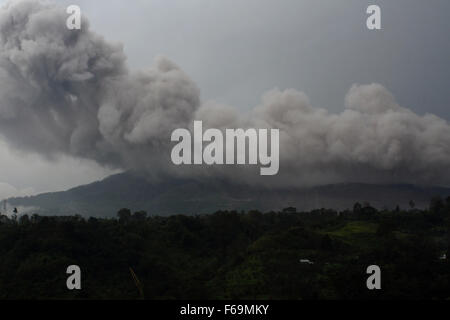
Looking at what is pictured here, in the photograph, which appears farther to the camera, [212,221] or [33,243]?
[212,221]

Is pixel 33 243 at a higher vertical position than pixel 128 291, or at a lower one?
higher

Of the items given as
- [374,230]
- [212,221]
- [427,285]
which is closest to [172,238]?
[212,221]

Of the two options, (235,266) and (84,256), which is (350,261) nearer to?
(235,266)

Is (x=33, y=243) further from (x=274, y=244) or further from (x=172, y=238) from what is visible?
(x=274, y=244)
